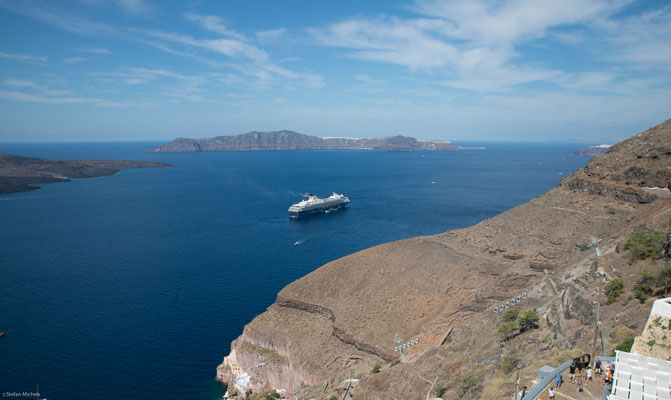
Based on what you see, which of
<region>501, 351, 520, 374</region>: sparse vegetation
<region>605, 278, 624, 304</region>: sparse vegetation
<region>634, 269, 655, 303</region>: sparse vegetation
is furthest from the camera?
<region>605, 278, 624, 304</region>: sparse vegetation

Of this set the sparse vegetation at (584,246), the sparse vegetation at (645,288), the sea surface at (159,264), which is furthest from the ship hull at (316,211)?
the sparse vegetation at (645,288)

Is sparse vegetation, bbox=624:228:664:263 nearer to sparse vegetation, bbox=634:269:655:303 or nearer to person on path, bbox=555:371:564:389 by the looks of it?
sparse vegetation, bbox=634:269:655:303

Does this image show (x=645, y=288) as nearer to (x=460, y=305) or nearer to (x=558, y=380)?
(x=558, y=380)

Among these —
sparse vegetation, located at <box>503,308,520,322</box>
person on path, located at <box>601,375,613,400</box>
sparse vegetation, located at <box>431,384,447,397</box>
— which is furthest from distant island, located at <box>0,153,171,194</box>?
person on path, located at <box>601,375,613,400</box>

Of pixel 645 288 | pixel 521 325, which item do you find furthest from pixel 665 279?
pixel 521 325

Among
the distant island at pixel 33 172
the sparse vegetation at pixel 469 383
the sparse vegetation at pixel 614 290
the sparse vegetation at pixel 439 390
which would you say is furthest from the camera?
the distant island at pixel 33 172

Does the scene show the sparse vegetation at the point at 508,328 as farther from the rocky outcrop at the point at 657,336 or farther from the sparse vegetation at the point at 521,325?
the rocky outcrop at the point at 657,336
